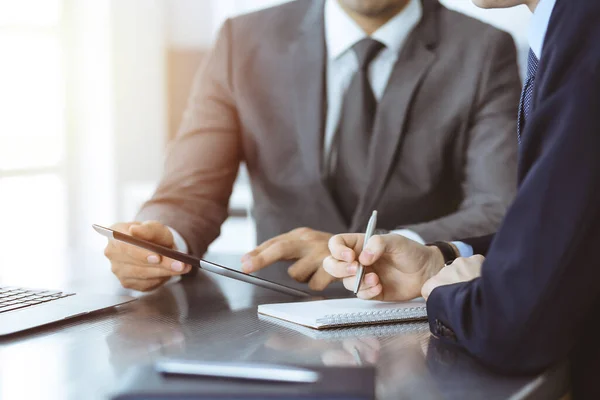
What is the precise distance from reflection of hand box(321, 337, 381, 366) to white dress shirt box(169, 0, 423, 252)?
3.77ft

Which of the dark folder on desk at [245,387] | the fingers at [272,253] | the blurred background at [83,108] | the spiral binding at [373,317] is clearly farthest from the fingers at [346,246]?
the blurred background at [83,108]

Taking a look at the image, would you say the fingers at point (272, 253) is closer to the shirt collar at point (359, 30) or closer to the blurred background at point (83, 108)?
the shirt collar at point (359, 30)

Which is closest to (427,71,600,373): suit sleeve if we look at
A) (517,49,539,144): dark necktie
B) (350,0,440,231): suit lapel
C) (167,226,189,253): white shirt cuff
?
(517,49,539,144): dark necktie

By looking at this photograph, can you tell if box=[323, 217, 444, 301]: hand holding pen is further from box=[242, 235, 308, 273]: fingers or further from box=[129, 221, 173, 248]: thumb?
box=[129, 221, 173, 248]: thumb

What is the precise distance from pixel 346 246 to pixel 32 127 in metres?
2.33

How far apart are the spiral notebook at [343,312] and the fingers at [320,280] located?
141 mm

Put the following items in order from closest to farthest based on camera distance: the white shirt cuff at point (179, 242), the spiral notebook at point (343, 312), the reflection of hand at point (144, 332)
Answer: the reflection of hand at point (144, 332)
the spiral notebook at point (343, 312)
the white shirt cuff at point (179, 242)

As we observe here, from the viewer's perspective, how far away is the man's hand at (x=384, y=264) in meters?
1.11

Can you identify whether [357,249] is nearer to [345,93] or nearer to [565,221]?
[565,221]

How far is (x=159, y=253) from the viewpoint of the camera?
1169 millimetres

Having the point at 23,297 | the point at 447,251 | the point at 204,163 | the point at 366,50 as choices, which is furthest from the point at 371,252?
the point at 366,50

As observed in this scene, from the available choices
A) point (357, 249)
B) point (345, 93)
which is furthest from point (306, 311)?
point (345, 93)

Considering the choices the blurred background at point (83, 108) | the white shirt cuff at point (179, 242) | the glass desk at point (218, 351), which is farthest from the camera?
the blurred background at point (83, 108)

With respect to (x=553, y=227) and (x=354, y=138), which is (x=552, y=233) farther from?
(x=354, y=138)
